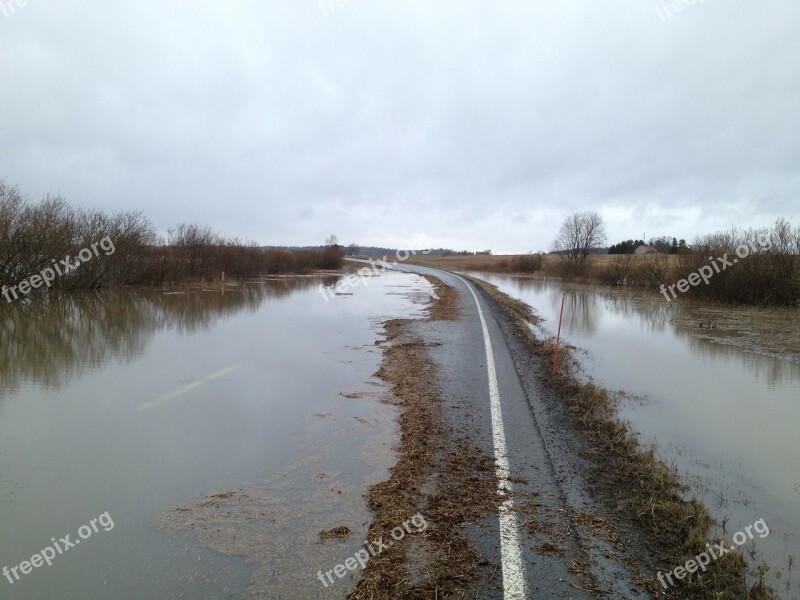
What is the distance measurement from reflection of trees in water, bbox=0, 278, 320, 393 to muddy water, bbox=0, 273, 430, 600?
10cm

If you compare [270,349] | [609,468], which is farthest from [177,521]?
[270,349]

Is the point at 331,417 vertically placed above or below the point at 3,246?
below

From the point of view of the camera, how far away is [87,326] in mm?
15797

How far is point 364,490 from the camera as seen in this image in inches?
201

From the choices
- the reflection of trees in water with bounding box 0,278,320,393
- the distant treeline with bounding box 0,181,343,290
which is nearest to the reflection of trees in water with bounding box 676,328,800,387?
the reflection of trees in water with bounding box 0,278,320,393

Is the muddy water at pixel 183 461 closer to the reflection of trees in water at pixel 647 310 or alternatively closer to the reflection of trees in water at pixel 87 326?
the reflection of trees in water at pixel 87 326

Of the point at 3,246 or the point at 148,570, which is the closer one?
the point at 148,570

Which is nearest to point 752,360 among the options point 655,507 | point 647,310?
point 655,507

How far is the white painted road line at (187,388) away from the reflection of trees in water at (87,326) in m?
2.20

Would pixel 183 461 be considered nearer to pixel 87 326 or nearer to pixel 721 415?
pixel 721 415

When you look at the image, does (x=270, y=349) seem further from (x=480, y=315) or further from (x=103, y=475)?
(x=480, y=315)

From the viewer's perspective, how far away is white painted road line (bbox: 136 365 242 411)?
7.75 metres

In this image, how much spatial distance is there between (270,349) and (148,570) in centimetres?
913

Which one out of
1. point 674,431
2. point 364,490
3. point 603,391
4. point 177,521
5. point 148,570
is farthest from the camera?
point 603,391
